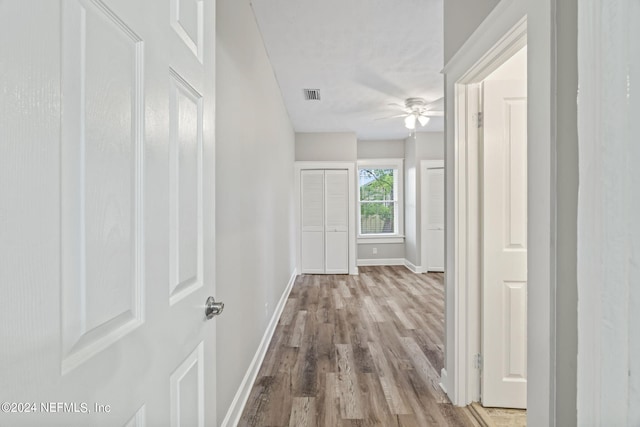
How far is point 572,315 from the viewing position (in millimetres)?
1025

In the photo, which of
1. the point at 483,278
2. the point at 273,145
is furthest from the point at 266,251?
the point at 483,278

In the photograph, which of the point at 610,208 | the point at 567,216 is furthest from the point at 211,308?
the point at 567,216

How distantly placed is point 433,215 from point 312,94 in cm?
357

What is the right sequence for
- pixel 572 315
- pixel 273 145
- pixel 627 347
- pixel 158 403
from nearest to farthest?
1. pixel 627 347
2. pixel 158 403
3. pixel 572 315
4. pixel 273 145

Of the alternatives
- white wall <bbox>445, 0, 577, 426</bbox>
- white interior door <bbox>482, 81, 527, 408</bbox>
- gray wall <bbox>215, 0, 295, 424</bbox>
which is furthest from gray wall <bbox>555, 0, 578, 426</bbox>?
gray wall <bbox>215, 0, 295, 424</bbox>

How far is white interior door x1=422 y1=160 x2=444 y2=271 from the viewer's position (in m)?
6.44

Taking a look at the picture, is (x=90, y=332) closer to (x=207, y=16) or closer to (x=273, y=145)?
(x=207, y=16)

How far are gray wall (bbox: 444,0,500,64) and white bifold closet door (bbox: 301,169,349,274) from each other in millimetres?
4150

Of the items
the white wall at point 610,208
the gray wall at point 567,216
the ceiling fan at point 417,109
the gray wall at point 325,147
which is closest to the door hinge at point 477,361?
the gray wall at point 567,216

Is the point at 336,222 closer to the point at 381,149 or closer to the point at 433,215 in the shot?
the point at 433,215

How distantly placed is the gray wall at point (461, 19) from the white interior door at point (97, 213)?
4.85 ft

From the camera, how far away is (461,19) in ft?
6.35

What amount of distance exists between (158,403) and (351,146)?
19.5ft

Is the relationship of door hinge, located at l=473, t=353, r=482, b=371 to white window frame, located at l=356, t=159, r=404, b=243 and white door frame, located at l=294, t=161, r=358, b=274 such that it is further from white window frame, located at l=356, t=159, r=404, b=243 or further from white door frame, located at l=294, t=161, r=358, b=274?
white window frame, located at l=356, t=159, r=404, b=243
